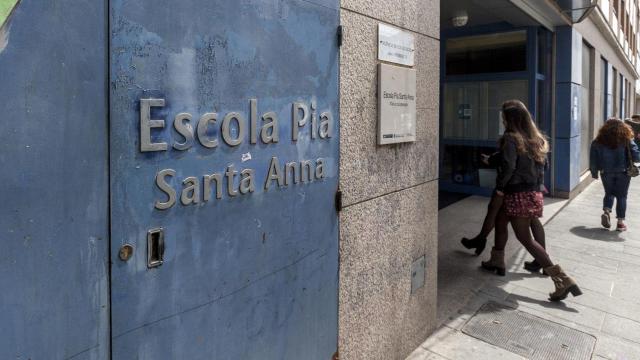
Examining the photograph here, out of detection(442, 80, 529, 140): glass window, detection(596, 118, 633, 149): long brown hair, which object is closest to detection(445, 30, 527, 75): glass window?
detection(442, 80, 529, 140): glass window

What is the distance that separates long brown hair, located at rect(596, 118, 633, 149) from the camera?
713 centimetres

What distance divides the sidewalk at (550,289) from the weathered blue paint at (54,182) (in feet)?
9.00

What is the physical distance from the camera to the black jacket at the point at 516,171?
4758 mm

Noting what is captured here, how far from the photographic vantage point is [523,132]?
16.1ft

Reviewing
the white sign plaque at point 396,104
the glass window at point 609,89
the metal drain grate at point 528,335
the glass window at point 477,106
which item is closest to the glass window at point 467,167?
the glass window at point 477,106

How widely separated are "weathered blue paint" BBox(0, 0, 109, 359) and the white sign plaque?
187 centimetres

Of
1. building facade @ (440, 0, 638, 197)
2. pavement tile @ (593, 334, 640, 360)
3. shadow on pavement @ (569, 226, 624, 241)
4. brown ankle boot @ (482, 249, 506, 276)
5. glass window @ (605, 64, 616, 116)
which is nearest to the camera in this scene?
pavement tile @ (593, 334, 640, 360)

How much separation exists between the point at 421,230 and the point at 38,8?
3.00m

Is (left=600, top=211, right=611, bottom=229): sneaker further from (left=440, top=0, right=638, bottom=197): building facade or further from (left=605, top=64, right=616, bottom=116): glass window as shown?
(left=605, top=64, right=616, bottom=116): glass window

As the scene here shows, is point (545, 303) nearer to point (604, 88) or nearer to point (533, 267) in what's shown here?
point (533, 267)

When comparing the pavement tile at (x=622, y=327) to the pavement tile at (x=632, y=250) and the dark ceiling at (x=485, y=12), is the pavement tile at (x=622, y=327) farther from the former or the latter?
the dark ceiling at (x=485, y=12)

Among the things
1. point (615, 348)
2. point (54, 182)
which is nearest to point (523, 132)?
point (615, 348)

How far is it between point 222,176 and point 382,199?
1481mm

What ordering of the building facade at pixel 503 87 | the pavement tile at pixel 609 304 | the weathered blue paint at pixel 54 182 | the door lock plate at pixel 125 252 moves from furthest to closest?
the building facade at pixel 503 87 → the pavement tile at pixel 609 304 → the door lock plate at pixel 125 252 → the weathered blue paint at pixel 54 182
